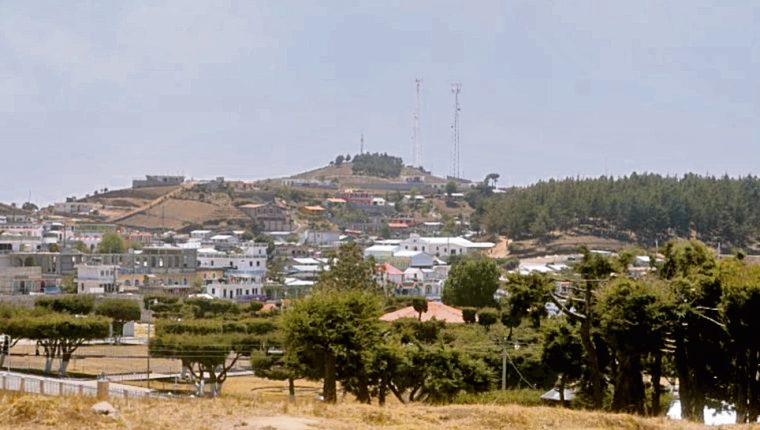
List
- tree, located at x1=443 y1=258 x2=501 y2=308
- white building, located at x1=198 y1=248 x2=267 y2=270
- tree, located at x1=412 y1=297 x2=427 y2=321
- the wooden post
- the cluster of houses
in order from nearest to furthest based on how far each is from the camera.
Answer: the wooden post, tree, located at x1=412 y1=297 x2=427 y2=321, tree, located at x1=443 y1=258 x2=501 y2=308, the cluster of houses, white building, located at x1=198 y1=248 x2=267 y2=270

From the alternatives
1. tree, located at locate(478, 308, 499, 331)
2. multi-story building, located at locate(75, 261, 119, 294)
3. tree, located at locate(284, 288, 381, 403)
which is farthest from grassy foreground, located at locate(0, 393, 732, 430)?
multi-story building, located at locate(75, 261, 119, 294)

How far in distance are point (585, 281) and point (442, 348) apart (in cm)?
765

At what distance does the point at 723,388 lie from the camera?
88.6 ft

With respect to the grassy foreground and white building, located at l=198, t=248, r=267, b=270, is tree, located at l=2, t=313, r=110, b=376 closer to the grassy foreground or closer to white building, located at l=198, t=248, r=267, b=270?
the grassy foreground

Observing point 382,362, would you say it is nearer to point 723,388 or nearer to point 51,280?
point 723,388

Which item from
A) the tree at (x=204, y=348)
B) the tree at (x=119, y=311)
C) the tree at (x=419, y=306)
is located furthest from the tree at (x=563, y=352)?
the tree at (x=119, y=311)

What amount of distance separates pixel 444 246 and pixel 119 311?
280 feet

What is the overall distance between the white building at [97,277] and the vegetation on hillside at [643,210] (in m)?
59.3

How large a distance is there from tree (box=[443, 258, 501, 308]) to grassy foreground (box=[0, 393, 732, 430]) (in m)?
61.9

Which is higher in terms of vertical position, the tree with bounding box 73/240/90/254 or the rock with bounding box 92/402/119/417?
the tree with bounding box 73/240/90/254

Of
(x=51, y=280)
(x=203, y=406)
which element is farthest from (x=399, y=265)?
(x=203, y=406)

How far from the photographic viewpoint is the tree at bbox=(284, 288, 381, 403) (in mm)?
27875

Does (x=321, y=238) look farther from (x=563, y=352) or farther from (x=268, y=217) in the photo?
(x=563, y=352)

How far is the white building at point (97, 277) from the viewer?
9912 centimetres
